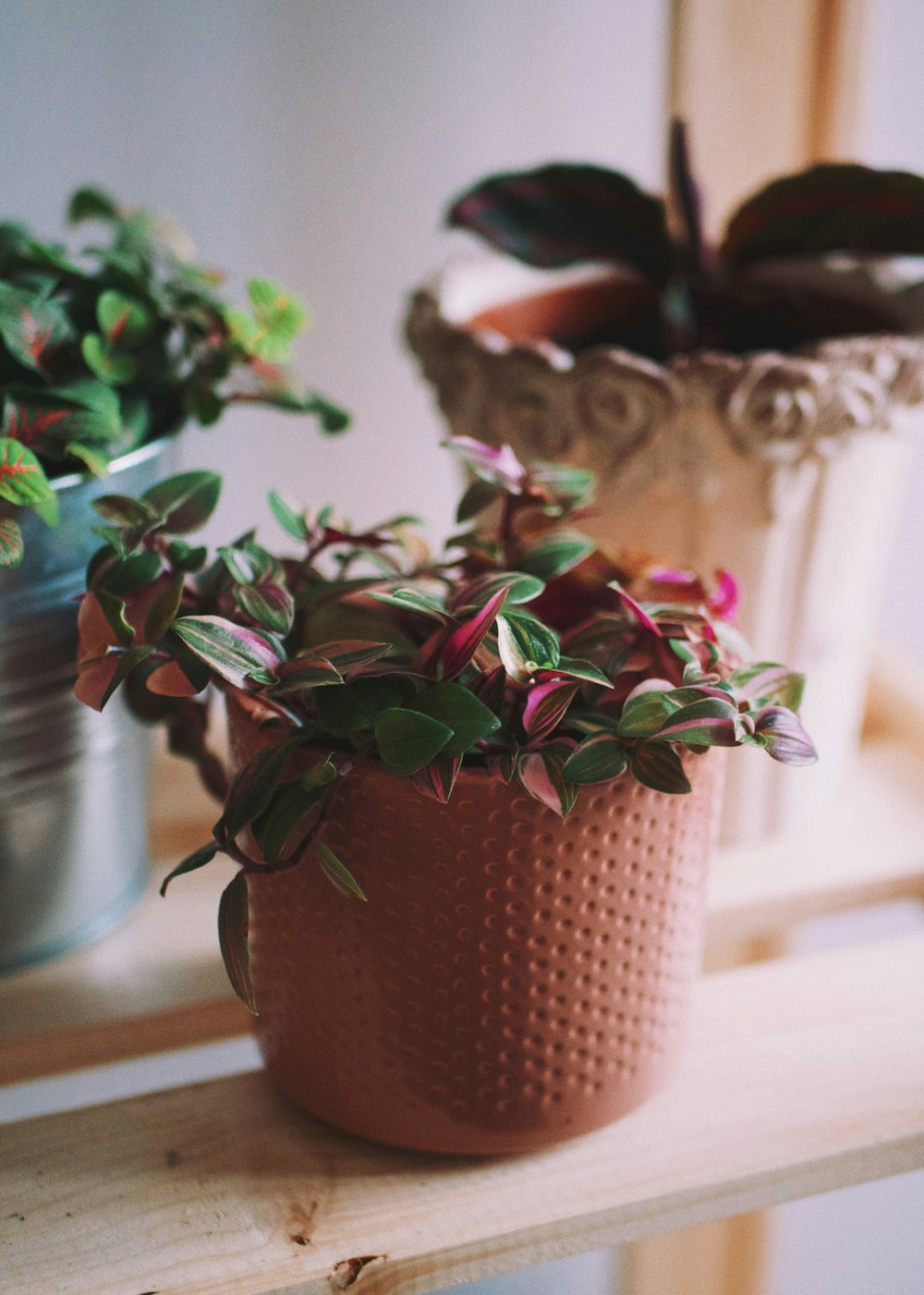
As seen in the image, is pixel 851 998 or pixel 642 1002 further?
pixel 851 998

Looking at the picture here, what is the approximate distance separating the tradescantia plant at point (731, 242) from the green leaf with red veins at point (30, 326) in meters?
0.24

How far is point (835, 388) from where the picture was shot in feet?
1.85

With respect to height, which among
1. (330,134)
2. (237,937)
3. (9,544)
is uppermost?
(330,134)

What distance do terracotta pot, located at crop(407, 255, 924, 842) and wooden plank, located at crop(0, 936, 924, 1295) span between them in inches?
7.5

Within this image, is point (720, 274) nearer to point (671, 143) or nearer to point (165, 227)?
point (671, 143)

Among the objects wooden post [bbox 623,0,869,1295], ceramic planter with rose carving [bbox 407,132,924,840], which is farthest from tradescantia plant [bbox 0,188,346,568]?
wooden post [bbox 623,0,869,1295]

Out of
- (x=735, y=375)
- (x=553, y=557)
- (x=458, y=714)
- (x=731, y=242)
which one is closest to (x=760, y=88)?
(x=731, y=242)

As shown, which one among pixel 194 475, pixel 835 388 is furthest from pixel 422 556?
pixel 835 388

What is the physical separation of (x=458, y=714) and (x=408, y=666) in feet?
0.16

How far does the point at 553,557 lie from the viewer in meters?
0.47

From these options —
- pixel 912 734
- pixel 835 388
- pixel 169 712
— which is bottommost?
pixel 912 734

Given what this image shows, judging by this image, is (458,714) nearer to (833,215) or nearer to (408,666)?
(408,666)

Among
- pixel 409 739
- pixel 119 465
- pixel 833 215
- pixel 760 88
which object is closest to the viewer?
pixel 409 739

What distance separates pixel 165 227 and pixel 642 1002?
0.41 metres
